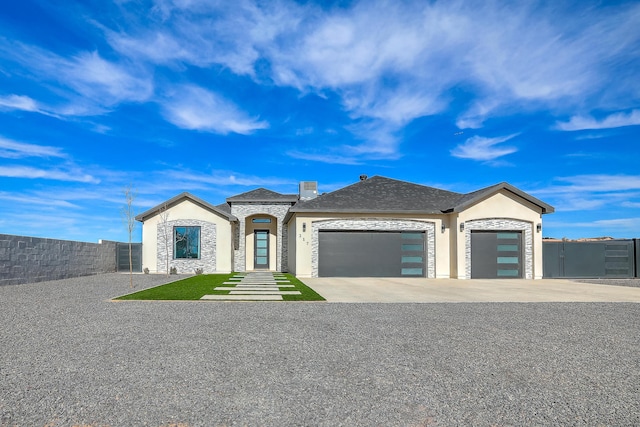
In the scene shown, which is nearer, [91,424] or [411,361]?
[91,424]

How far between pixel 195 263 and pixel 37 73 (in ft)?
36.6

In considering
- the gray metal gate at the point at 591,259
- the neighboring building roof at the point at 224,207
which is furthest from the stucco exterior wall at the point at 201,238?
the gray metal gate at the point at 591,259

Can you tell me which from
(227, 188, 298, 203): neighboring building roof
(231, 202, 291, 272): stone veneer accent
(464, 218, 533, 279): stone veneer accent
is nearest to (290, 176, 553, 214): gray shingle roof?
(464, 218, 533, 279): stone veneer accent

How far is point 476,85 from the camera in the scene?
531 inches

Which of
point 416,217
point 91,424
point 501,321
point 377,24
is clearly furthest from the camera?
point 416,217

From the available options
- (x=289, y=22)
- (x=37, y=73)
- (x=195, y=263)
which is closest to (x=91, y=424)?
Answer: (x=289, y=22)

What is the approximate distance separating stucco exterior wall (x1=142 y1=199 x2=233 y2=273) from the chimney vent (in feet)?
19.6

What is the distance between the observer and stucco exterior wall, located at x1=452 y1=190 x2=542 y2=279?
1789 centimetres

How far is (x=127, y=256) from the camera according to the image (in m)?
Answer: 22.2

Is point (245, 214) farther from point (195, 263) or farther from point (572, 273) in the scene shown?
point (572, 273)

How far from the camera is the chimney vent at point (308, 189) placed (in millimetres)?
24705

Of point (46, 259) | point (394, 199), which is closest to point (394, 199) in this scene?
point (394, 199)

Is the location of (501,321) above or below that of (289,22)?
below

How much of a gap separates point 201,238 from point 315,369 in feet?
58.1
